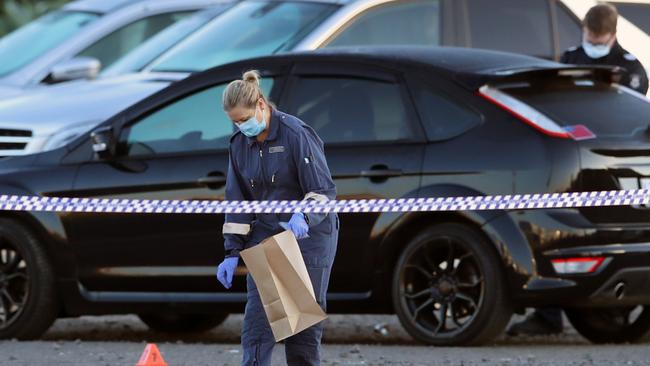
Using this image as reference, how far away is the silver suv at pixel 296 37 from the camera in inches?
488

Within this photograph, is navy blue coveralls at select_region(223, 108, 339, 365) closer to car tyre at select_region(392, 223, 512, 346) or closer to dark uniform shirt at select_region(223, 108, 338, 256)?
dark uniform shirt at select_region(223, 108, 338, 256)

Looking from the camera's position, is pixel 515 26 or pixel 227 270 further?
pixel 515 26

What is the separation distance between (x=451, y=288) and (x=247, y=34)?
3993 mm

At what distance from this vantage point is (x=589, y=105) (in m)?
9.63

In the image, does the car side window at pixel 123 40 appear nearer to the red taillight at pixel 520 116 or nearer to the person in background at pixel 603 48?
the person in background at pixel 603 48

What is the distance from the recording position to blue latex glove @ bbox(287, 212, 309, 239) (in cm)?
713

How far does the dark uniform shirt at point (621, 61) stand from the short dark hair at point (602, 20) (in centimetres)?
15

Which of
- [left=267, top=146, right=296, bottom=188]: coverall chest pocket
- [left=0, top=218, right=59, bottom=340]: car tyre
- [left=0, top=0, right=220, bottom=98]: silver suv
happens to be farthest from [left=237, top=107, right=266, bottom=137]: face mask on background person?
[left=0, top=0, right=220, bottom=98]: silver suv

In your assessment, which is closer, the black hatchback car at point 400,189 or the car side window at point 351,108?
the black hatchback car at point 400,189

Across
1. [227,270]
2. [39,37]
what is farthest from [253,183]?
[39,37]

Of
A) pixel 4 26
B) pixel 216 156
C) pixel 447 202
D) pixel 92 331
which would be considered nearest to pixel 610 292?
pixel 447 202

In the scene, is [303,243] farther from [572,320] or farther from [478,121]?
[572,320]

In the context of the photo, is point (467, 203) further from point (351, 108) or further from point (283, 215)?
point (283, 215)

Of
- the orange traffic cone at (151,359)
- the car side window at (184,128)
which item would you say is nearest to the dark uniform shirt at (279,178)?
the orange traffic cone at (151,359)
